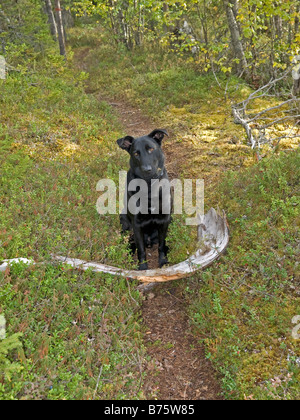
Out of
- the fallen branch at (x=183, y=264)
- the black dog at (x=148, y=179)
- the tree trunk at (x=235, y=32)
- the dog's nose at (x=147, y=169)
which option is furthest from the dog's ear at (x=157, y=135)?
the tree trunk at (x=235, y=32)

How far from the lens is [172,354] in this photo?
4980mm

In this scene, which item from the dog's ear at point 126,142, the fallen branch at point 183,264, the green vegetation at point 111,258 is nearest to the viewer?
the green vegetation at point 111,258

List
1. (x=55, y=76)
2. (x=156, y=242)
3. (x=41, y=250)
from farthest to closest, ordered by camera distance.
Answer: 1. (x=55, y=76)
2. (x=156, y=242)
3. (x=41, y=250)

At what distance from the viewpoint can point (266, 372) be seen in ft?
13.8

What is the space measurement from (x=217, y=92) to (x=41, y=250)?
36.2 ft

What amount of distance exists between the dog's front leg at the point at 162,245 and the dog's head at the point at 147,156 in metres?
1.10

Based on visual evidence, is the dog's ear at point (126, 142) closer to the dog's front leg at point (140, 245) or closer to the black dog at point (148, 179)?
the black dog at point (148, 179)

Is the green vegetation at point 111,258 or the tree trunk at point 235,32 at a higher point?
the tree trunk at point 235,32

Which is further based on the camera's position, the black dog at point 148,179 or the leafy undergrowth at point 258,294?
the black dog at point 148,179

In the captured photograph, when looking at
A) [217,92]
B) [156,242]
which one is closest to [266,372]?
[156,242]

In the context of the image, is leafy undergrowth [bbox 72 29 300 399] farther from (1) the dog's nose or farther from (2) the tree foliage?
(2) the tree foliage

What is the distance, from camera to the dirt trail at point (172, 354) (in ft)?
14.5

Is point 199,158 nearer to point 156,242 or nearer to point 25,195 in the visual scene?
point 156,242

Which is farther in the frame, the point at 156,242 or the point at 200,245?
the point at 156,242
